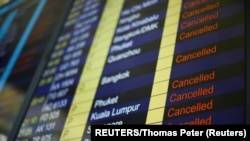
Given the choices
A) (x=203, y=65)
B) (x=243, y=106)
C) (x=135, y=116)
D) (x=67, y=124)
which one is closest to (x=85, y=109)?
(x=67, y=124)

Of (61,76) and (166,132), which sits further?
(61,76)

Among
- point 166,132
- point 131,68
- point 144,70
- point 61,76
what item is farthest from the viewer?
point 61,76

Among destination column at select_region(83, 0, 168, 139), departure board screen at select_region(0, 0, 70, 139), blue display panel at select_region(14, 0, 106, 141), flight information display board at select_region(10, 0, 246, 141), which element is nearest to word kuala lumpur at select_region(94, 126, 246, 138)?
flight information display board at select_region(10, 0, 246, 141)

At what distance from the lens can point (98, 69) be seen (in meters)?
3.10

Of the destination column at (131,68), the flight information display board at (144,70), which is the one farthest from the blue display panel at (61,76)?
the destination column at (131,68)

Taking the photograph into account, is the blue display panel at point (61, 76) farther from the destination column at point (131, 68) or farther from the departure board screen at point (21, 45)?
the destination column at point (131, 68)

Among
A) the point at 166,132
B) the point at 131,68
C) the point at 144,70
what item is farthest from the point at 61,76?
the point at 166,132

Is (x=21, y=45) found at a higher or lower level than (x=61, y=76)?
higher

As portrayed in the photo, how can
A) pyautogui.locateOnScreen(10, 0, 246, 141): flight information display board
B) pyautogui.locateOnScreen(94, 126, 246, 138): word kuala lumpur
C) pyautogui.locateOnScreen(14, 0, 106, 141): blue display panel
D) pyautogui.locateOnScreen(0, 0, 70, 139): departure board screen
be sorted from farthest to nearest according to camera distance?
pyautogui.locateOnScreen(0, 0, 70, 139): departure board screen < pyautogui.locateOnScreen(14, 0, 106, 141): blue display panel < pyautogui.locateOnScreen(10, 0, 246, 141): flight information display board < pyautogui.locateOnScreen(94, 126, 246, 138): word kuala lumpur

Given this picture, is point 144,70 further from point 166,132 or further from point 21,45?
point 21,45

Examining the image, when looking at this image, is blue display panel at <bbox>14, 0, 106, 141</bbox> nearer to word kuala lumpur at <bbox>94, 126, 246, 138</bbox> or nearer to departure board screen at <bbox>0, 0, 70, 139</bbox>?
departure board screen at <bbox>0, 0, 70, 139</bbox>

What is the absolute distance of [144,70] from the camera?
9.14 feet

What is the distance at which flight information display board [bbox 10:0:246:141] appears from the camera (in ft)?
7.90

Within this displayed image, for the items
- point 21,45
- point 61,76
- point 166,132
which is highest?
point 21,45
